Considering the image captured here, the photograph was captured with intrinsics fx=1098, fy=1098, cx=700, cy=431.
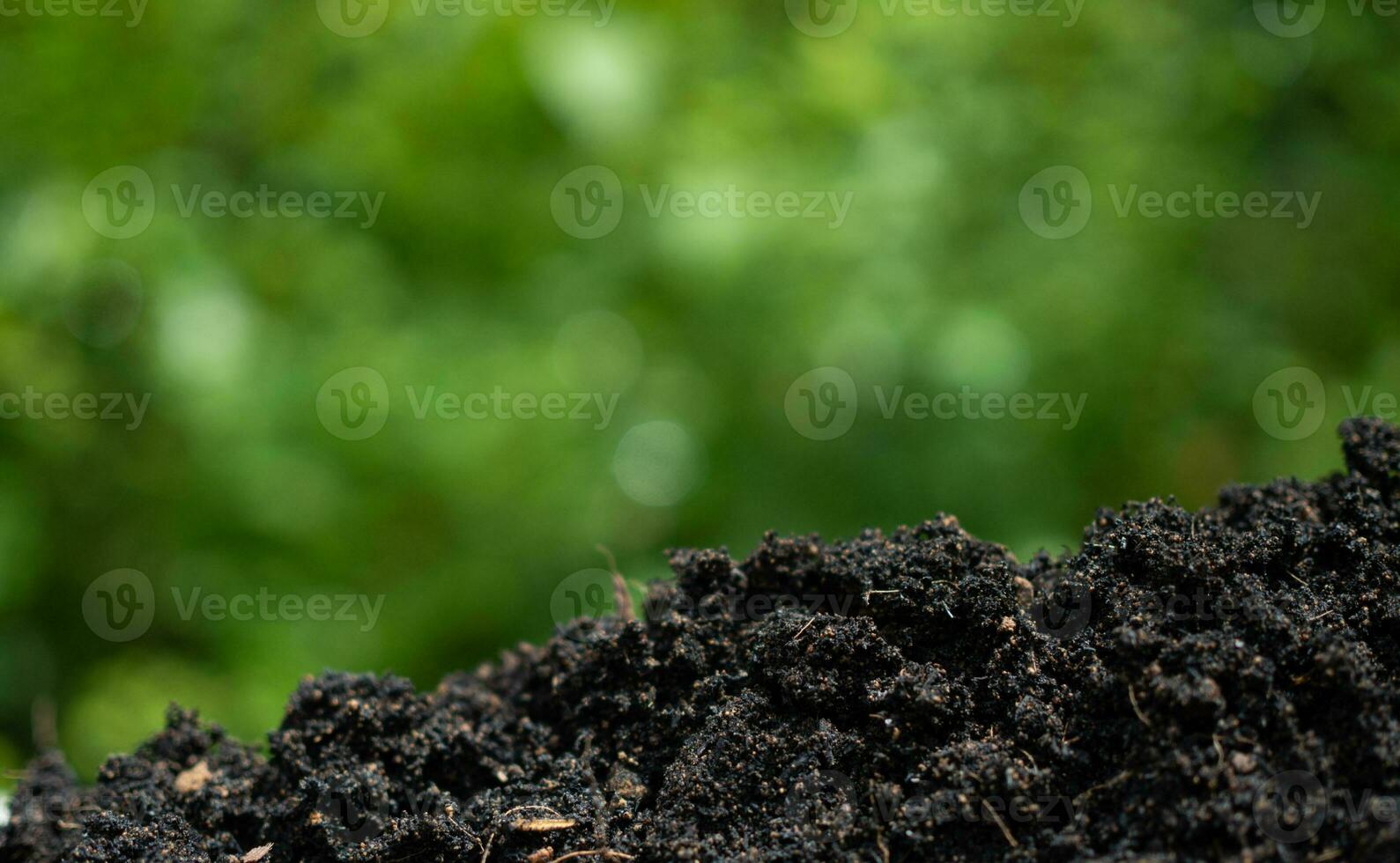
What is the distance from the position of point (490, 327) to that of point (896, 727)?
2202 millimetres

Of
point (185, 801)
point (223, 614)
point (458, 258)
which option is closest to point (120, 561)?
point (223, 614)

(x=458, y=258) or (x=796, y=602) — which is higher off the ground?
(x=458, y=258)

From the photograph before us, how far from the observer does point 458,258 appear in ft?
9.97

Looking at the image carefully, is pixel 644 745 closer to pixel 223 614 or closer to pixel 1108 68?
pixel 223 614

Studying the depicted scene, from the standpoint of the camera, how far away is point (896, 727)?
0.97m

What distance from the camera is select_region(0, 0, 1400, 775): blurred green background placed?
9.14 feet

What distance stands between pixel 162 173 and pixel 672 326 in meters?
1.39

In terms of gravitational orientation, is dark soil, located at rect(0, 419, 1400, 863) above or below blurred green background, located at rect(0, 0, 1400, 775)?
below

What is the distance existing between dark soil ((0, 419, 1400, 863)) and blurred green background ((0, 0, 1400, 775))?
1578 millimetres

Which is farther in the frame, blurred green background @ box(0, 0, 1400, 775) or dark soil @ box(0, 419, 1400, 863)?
blurred green background @ box(0, 0, 1400, 775)

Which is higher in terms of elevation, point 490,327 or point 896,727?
point 490,327

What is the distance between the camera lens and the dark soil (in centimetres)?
86

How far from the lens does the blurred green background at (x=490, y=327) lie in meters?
2.79

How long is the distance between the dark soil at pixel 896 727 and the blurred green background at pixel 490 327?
5.18 ft
